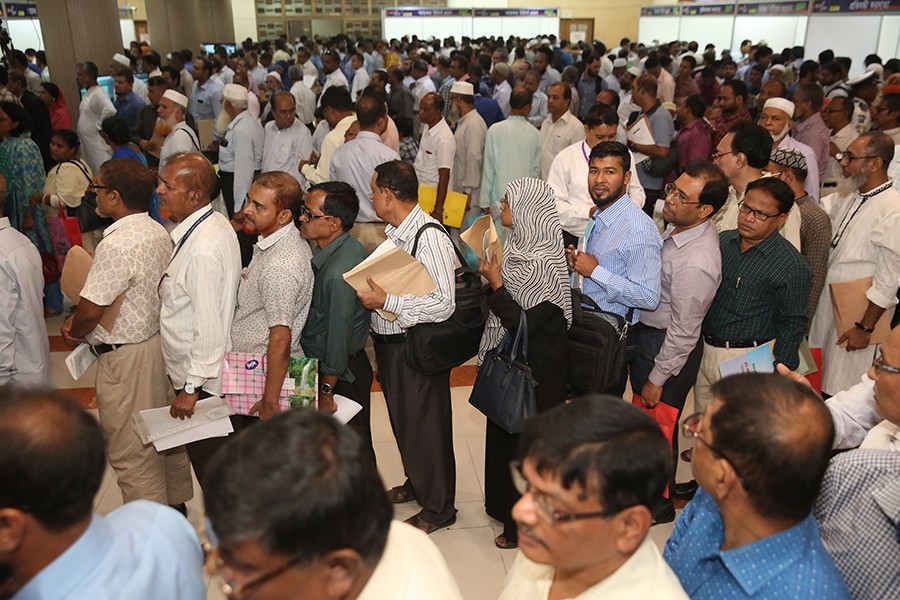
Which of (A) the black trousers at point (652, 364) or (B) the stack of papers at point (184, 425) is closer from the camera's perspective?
(B) the stack of papers at point (184, 425)

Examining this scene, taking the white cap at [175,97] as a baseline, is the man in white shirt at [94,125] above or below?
below

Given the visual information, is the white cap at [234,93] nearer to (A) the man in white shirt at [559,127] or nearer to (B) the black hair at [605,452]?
(A) the man in white shirt at [559,127]

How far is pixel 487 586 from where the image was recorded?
2.89 meters

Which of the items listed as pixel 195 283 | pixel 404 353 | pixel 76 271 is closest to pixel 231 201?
pixel 76 271

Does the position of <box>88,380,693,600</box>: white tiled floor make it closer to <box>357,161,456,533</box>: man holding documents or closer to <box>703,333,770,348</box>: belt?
<box>357,161,456,533</box>: man holding documents

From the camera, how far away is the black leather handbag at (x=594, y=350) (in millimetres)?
2779

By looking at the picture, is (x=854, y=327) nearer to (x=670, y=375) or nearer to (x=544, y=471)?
(x=670, y=375)

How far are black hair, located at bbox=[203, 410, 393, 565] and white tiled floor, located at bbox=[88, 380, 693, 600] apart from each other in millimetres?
1860

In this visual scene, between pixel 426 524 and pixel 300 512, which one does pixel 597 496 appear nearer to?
pixel 300 512

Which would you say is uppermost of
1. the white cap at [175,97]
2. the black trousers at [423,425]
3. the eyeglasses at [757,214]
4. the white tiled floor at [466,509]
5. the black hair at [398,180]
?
the white cap at [175,97]

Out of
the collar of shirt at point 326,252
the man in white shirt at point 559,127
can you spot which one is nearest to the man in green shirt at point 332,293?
the collar of shirt at point 326,252

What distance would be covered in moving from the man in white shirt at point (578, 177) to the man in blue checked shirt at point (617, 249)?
1.18 meters

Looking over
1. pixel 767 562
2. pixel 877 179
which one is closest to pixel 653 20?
pixel 877 179

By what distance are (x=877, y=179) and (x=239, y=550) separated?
361 centimetres
